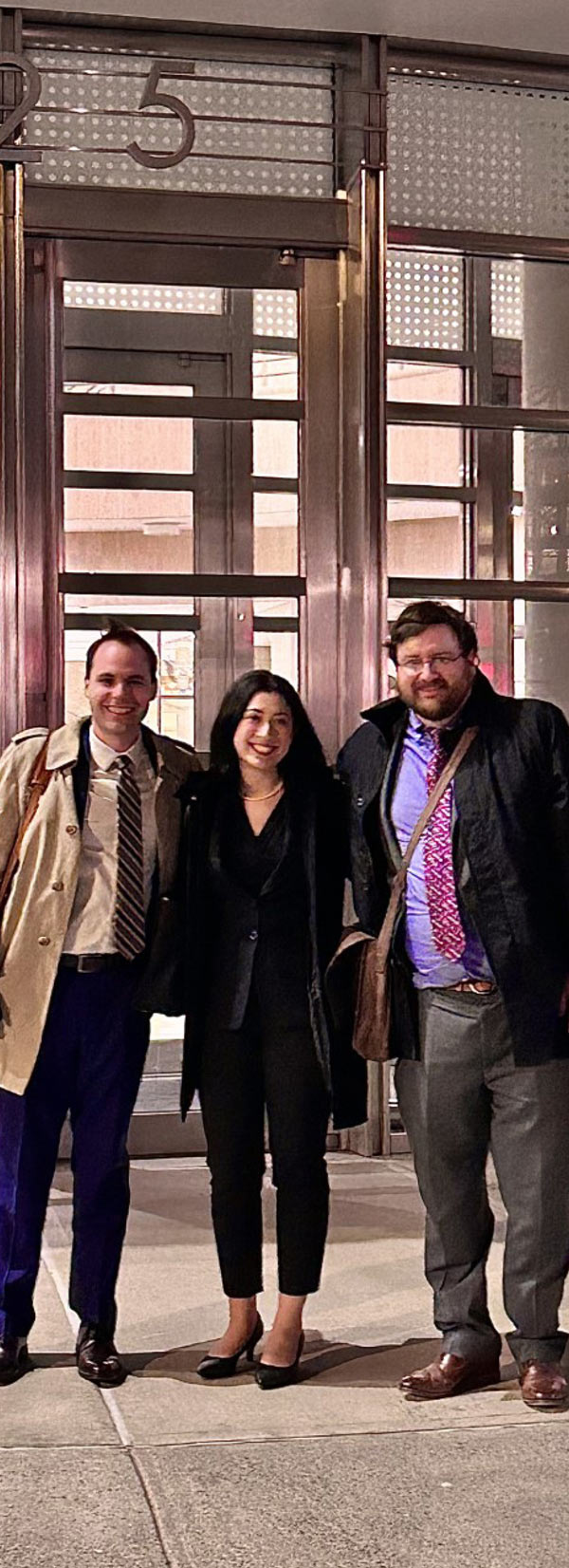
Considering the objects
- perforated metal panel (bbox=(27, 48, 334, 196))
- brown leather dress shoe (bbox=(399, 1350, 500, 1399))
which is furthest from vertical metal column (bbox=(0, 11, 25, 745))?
brown leather dress shoe (bbox=(399, 1350, 500, 1399))

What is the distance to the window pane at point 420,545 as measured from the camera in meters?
7.32

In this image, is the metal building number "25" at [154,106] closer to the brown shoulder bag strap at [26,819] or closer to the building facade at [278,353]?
the building facade at [278,353]

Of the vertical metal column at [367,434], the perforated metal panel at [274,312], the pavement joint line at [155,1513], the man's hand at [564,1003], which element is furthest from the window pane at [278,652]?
the pavement joint line at [155,1513]

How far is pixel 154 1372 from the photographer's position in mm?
4785

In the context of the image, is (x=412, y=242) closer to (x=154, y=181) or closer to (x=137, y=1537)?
(x=154, y=181)

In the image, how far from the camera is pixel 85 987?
4719 mm

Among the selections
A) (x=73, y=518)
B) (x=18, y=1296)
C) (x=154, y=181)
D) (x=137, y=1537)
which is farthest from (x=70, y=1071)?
(x=154, y=181)

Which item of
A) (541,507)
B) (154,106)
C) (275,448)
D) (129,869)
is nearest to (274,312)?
(275,448)

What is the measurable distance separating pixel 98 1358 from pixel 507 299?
14.5 feet

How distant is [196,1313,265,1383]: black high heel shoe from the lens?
186 inches

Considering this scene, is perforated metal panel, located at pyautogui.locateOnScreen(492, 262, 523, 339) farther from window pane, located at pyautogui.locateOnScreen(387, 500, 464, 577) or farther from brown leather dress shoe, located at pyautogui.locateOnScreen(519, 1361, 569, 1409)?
brown leather dress shoe, located at pyautogui.locateOnScreen(519, 1361, 569, 1409)

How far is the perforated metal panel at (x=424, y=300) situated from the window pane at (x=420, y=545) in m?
0.63

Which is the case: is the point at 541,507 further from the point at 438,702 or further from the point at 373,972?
the point at 373,972

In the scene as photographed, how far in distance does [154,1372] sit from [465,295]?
14.2ft
